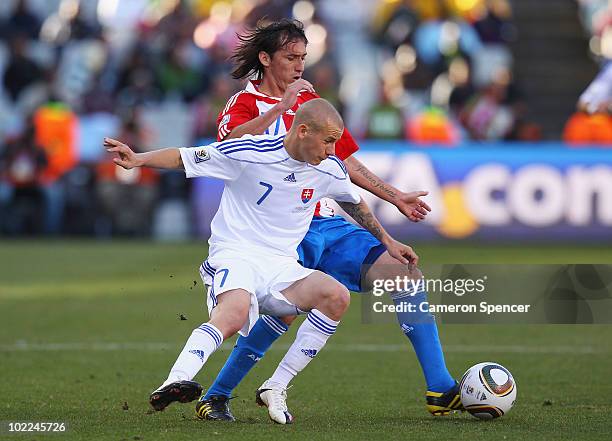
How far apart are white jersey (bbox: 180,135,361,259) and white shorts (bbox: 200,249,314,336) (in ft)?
0.25

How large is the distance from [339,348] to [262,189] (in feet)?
12.1

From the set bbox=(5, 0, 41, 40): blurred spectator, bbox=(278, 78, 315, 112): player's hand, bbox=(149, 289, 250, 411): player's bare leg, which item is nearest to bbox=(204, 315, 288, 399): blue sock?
bbox=(149, 289, 250, 411): player's bare leg

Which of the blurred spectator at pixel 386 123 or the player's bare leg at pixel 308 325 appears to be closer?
the player's bare leg at pixel 308 325

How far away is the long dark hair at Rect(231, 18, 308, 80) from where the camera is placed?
755 centimetres

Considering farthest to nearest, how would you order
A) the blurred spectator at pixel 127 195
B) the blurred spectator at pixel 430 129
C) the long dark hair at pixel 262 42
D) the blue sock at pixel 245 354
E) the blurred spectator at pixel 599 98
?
the blurred spectator at pixel 430 129
the blurred spectator at pixel 127 195
the blurred spectator at pixel 599 98
the long dark hair at pixel 262 42
the blue sock at pixel 245 354

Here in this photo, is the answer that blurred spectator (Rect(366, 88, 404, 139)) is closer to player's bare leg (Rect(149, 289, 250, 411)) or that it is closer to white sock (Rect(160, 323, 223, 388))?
player's bare leg (Rect(149, 289, 250, 411))

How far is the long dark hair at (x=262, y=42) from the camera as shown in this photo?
24.8 feet

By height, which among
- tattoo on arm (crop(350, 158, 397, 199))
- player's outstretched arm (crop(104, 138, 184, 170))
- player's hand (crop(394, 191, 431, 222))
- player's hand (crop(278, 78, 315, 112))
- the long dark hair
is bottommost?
player's hand (crop(394, 191, 431, 222))

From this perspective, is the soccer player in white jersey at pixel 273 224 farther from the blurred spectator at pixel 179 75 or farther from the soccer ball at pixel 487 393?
the blurred spectator at pixel 179 75

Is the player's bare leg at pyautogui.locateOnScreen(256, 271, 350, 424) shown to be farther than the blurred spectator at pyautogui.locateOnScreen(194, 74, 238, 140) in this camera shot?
No

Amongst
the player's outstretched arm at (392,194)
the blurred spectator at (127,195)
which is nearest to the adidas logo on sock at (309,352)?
the player's outstretched arm at (392,194)

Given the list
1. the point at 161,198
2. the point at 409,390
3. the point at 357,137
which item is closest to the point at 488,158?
the point at 357,137

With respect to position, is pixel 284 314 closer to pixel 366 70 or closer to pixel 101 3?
pixel 366 70

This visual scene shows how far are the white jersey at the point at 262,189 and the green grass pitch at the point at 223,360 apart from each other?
96cm
